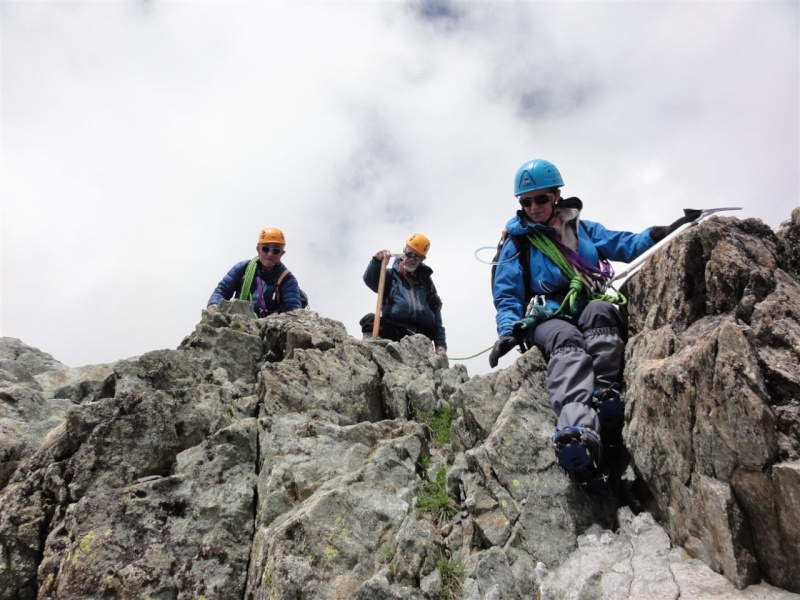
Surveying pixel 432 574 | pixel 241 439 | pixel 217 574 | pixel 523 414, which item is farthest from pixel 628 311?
pixel 217 574

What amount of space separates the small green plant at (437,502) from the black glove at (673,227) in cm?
485

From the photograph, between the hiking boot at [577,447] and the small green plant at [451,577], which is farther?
the hiking boot at [577,447]

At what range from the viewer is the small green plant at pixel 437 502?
7.82 metres

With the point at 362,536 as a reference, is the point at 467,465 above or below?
above

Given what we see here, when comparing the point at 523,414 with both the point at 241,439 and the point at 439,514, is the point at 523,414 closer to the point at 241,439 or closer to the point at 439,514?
the point at 439,514

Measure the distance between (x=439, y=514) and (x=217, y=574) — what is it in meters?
2.88

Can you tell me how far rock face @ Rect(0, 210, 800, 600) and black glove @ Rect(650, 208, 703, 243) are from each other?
843 millimetres

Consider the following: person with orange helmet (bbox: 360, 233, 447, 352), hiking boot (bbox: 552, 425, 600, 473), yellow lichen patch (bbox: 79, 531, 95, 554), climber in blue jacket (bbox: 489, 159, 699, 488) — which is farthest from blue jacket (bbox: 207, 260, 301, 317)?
hiking boot (bbox: 552, 425, 600, 473)

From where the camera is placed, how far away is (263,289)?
1570cm

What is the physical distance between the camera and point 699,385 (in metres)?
6.14

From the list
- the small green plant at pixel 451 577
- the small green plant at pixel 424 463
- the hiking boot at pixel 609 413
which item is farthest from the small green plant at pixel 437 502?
the hiking boot at pixel 609 413

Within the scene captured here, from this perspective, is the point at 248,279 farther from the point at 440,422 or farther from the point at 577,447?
the point at 577,447

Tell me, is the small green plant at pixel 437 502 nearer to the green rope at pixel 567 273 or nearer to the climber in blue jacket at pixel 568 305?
the climber in blue jacket at pixel 568 305

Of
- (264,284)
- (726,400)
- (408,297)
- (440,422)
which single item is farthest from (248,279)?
(726,400)
